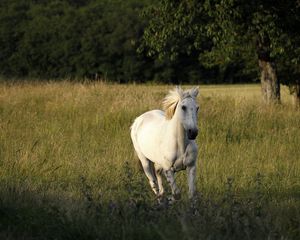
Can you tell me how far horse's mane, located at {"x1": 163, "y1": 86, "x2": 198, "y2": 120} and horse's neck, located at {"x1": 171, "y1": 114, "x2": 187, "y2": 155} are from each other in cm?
15

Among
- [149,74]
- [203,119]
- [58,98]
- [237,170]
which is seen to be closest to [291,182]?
[237,170]

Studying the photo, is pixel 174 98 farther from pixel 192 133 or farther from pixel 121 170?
pixel 121 170

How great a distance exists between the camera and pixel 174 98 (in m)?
7.78

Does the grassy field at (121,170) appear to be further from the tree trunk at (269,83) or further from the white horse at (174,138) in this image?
the tree trunk at (269,83)

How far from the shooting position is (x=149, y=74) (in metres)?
67.6

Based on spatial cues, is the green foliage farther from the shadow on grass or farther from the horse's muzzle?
the shadow on grass

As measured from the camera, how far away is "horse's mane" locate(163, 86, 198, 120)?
7.59m

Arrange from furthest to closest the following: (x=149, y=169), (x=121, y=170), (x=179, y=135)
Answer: (x=121, y=170) → (x=149, y=169) → (x=179, y=135)

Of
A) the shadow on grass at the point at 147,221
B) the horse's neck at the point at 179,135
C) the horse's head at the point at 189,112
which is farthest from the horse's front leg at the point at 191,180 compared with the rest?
the shadow on grass at the point at 147,221

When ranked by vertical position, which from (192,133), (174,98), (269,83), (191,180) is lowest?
(191,180)

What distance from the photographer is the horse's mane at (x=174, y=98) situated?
7.59 metres

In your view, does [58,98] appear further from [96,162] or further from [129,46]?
[129,46]

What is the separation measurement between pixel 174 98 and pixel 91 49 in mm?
64562

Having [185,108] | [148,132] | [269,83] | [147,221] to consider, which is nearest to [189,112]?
[185,108]
